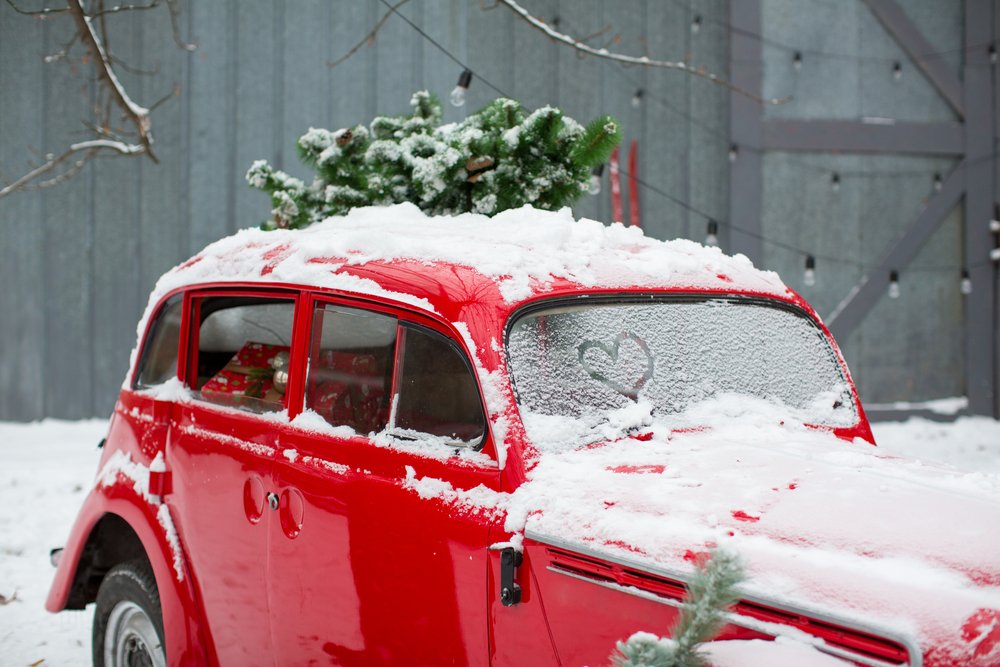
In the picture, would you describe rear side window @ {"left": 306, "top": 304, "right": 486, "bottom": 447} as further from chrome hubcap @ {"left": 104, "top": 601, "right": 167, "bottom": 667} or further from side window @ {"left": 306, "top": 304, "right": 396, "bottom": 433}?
chrome hubcap @ {"left": 104, "top": 601, "right": 167, "bottom": 667}

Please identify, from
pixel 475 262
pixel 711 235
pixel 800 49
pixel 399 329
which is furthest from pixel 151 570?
pixel 800 49

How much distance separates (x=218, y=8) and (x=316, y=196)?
17.0 ft

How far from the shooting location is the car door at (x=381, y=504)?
213 cm

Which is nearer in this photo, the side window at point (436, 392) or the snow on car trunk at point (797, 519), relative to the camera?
the snow on car trunk at point (797, 519)

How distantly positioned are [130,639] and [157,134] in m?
6.27

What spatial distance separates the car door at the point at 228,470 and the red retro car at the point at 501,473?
1cm

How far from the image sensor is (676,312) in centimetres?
265

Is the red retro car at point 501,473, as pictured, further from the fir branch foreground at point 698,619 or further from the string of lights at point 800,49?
the string of lights at point 800,49

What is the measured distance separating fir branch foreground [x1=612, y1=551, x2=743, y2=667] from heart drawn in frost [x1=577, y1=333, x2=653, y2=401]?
0.95 metres

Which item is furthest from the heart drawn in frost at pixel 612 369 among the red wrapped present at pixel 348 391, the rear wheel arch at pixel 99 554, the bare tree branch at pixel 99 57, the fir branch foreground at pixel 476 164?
the bare tree branch at pixel 99 57

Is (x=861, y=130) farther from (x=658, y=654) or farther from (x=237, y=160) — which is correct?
(x=658, y=654)

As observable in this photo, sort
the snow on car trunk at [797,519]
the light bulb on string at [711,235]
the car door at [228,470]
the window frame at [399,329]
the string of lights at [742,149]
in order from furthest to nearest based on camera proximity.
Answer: the string of lights at [742,149], the light bulb on string at [711,235], the car door at [228,470], the window frame at [399,329], the snow on car trunk at [797,519]

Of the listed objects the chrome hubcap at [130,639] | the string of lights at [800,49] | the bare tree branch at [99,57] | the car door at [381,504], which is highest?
the string of lights at [800,49]

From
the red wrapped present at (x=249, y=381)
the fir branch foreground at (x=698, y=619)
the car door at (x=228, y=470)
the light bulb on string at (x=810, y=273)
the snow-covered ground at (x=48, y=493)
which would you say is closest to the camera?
the fir branch foreground at (x=698, y=619)
